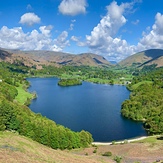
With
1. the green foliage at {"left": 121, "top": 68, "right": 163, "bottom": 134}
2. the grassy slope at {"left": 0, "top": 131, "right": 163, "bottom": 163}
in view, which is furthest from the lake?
the grassy slope at {"left": 0, "top": 131, "right": 163, "bottom": 163}

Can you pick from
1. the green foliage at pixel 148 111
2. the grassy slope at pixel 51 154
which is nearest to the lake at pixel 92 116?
the green foliage at pixel 148 111

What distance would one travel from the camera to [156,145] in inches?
2734

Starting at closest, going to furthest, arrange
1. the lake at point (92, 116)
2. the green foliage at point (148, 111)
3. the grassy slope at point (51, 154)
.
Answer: the grassy slope at point (51, 154) < the green foliage at point (148, 111) < the lake at point (92, 116)

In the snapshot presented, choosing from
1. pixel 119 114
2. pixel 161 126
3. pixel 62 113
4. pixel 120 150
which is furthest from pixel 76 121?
pixel 120 150

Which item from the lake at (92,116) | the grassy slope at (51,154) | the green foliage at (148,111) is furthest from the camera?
the lake at (92,116)

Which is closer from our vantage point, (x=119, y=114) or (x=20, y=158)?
(x=20, y=158)

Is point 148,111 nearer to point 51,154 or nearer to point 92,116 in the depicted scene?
point 92,116

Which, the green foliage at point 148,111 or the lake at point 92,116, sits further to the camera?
the lake at point 92,116

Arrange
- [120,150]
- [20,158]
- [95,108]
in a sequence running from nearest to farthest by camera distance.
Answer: [20,158]
[120,150]
[95,108]

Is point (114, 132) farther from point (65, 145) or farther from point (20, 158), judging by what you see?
point (20, 158)

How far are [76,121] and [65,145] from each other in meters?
51.8

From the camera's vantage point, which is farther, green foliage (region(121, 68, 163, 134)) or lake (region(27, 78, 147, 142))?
lake (region(27, 78, 147, 142))

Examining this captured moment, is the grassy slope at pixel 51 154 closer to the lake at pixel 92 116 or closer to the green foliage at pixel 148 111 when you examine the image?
the lake at pixel 92 116

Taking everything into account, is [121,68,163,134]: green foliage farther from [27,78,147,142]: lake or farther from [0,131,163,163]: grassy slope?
[0,131,163,163]: grassy slope
